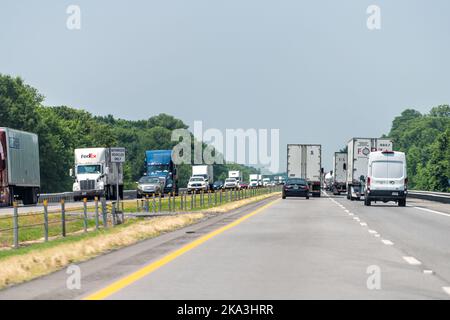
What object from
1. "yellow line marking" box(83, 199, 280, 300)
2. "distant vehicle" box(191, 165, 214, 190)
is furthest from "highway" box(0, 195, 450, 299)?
"distant vehicle" box(191, 165, 214, 190)

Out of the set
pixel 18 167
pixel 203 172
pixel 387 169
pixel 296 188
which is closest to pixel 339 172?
pixel 296 188

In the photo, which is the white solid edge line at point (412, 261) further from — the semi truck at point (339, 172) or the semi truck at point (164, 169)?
the semi truck at point (339, 172)

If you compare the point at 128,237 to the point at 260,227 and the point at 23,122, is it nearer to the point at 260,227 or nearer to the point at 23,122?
the point at 260,227

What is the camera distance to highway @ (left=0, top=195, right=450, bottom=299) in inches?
418

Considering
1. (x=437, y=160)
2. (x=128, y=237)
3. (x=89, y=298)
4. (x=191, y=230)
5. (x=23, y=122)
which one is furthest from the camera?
(x=437, y=160)

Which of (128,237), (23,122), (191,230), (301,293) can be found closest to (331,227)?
(191,230)

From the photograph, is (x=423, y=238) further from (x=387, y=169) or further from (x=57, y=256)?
(x=387, y=169)

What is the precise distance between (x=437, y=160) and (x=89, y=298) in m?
152

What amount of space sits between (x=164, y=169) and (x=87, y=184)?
12.3 m

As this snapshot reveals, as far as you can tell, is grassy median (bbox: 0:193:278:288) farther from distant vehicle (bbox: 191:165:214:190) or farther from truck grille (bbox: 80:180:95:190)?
distant vehicle (bbox: 191:165:214:190)

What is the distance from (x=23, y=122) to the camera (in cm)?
9819

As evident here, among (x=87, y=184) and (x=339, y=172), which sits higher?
(x=339, y=172)

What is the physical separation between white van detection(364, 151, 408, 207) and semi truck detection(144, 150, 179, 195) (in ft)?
92.0

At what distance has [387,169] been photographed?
43094 mm
